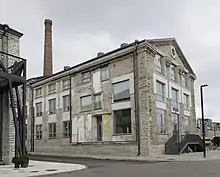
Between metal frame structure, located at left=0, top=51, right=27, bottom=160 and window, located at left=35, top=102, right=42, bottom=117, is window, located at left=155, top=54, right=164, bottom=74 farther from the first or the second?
window, located at left=35, top=102, right=42, bottom=117

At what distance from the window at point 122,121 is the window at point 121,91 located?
1.13 metres

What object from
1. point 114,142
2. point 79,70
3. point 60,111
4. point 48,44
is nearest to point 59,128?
point 60,111

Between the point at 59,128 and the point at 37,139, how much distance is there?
467cm

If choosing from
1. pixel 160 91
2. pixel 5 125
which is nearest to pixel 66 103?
pixel 160 91

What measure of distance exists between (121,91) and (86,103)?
5.15 meters

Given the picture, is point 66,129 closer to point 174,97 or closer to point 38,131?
point 38,131

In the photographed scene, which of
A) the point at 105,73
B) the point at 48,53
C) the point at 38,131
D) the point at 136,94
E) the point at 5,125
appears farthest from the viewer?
the point at 48,53

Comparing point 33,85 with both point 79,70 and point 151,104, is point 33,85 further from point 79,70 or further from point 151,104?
point 151,104

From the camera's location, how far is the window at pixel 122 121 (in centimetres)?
2708

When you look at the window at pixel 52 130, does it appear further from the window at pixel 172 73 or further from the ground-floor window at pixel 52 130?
the window at pixel 172 73

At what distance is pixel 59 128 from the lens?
34.9 m

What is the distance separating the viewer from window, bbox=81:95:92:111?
31.3m

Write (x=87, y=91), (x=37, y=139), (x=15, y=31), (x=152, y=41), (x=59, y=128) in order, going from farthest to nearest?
(x=37, y=139) → (x=59, y=128) → (x=87, y=91) → (x=152, y=41) → (x=15, y=31)

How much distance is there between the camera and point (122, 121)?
27.7 metres
